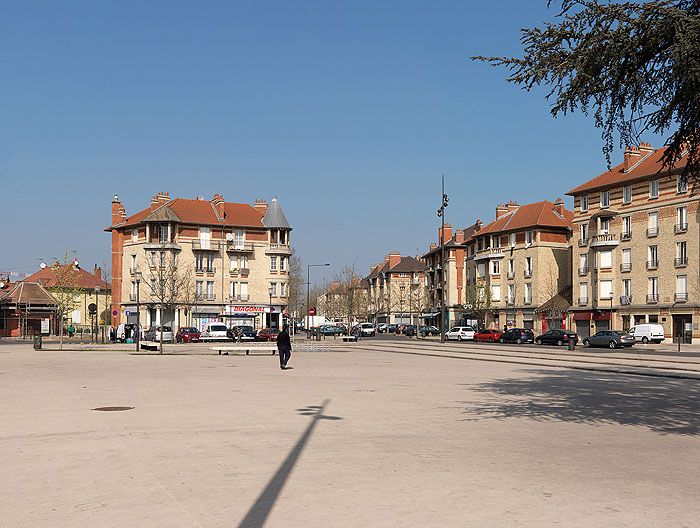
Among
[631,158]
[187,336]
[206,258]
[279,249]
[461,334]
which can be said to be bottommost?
[461,334]

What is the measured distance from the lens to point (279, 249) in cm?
9119

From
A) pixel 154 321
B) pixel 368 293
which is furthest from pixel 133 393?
pixel 368 293

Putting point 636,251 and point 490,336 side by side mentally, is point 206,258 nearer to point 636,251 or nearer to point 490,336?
point 490,336

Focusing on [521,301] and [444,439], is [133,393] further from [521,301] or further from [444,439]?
[521,301]

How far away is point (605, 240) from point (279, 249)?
37015 millimetres

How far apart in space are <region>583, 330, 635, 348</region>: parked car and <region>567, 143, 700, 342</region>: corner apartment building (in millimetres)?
7417

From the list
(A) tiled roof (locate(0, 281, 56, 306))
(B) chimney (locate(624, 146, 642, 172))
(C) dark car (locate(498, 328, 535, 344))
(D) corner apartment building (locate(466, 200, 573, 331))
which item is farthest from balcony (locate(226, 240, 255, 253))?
(B) chimney (locate(624, 146, 642, 172))

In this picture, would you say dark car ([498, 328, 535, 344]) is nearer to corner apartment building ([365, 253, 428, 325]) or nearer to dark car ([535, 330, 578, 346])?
dark car ([535, 330, 578, 346])

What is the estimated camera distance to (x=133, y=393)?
18609 mm

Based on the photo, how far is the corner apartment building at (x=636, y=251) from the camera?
214ft

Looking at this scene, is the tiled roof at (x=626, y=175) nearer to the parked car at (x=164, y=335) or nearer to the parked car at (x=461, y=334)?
the parked car at (x=461, y=334)

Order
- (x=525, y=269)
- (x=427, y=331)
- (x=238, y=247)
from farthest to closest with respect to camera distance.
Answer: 1. (x=427, y=331)
2. (x=238, y=247)
3. (x=525, y=269)

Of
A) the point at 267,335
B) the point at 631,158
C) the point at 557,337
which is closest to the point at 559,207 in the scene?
the point at 631,158

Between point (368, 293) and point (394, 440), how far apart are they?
491 feet
